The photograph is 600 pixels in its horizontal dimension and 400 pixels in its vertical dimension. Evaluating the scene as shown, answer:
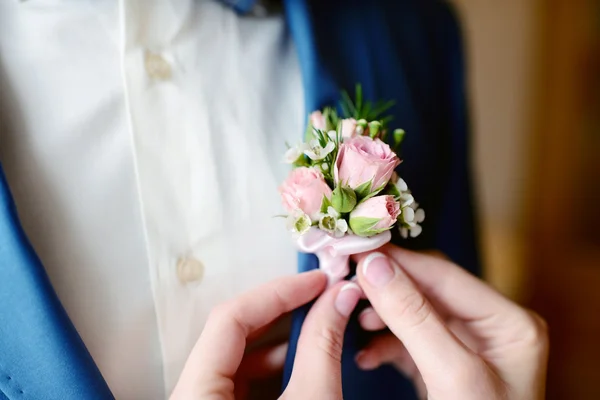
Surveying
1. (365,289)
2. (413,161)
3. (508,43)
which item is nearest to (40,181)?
(365,289)

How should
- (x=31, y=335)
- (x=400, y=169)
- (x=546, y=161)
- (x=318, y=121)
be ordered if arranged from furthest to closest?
(x=546, y=161) < (x=400, y=169) < (x=318, y=121) < (x=31, y=335)

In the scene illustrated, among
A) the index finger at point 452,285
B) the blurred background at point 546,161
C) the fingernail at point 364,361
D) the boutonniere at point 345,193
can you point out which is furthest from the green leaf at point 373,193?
the blurred background at point 546,161

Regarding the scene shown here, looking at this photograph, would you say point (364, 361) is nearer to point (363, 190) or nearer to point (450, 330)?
point (450, 330)

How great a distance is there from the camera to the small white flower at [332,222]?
0.46 metres

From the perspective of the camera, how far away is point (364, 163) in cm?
45

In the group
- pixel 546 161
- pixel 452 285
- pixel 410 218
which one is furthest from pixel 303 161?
pixel 546 161

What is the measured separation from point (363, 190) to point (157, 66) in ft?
0.90

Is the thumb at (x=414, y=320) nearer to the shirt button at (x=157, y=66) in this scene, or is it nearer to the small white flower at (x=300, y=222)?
the small white flower at (x=300, y=222)

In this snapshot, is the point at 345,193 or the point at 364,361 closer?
the point at 345,193

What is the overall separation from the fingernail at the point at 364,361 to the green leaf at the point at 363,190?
0.24 metres

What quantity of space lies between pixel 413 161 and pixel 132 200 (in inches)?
14.7

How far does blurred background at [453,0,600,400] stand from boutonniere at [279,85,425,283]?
4.04 feet

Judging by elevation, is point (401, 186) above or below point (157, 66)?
below

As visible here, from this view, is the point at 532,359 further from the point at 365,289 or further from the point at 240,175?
the point at 240,175
